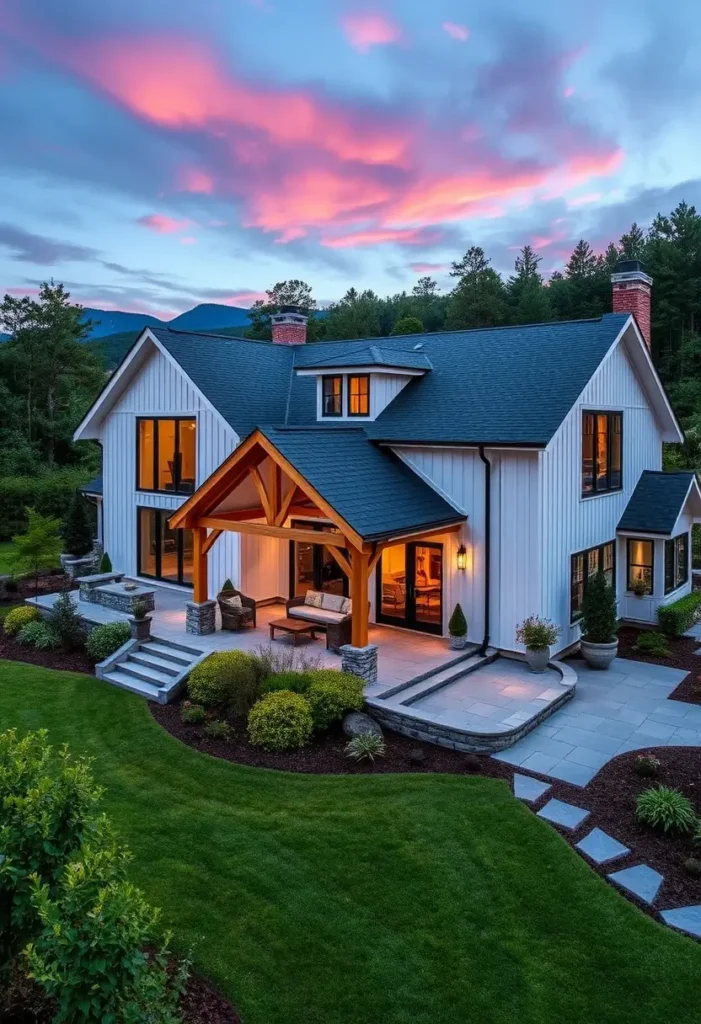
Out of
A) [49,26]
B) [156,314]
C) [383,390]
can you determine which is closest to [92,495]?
[383,390]

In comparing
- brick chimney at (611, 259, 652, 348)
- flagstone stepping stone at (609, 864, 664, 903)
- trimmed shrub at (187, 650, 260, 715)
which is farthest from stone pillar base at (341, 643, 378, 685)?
brick chimney at (611, 259, 652, 348)

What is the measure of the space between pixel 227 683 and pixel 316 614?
3121mm

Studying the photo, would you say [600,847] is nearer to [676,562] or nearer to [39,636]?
[676,562]

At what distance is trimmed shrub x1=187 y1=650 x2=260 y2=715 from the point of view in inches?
428

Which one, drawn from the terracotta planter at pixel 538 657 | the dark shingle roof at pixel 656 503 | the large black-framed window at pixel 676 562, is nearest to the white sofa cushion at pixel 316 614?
the terracotta planter at pixel 538 657

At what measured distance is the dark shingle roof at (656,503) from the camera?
16.2 metres

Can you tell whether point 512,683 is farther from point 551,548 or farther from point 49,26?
point 49,26

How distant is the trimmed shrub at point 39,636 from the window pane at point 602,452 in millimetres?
12946

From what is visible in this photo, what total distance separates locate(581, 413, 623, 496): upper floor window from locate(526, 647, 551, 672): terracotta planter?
3891 mm

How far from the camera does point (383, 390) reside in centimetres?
1639

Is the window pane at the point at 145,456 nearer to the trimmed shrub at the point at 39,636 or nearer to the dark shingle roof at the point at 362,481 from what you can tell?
the trimmed shrub at the point at 39,636

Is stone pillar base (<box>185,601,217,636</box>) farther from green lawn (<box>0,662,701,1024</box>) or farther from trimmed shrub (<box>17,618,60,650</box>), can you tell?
green lawn (<box>0,662,701,1024</box>)

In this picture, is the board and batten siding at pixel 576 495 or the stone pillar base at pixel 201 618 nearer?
the board and batten siding at pixel 576 495

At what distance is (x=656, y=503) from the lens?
55.5 feet
